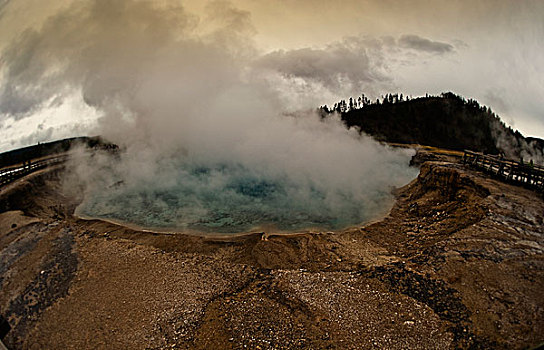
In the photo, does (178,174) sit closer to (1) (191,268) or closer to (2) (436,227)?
(1) (191,268)

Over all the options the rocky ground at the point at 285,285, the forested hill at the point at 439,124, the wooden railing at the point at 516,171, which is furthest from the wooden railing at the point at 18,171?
the forested hill at the point at 439,124

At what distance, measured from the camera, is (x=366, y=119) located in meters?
73.8

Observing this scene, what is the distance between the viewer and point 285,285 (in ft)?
24.5

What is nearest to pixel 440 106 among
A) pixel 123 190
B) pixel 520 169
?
pixel 520 169

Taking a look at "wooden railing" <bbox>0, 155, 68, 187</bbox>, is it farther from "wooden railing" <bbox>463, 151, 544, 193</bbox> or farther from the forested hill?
the forested hill

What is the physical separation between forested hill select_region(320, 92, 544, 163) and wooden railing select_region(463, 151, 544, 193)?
167 feet

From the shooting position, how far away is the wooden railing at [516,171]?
11844mm

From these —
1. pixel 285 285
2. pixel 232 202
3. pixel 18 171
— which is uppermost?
pixel 18 171

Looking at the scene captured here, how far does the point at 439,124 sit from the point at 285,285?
82.2m

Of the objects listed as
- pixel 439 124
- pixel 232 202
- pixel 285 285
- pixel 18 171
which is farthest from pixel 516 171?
pixel 439 124

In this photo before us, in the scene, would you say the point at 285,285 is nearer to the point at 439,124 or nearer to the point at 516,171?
the point at 516,171

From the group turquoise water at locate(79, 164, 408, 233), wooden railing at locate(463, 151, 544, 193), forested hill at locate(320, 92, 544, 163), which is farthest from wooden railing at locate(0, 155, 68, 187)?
forested hill at locate(320, 92, 544, 163)

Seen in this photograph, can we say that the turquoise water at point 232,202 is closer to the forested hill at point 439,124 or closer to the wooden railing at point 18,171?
the wooden railing at point 18,171

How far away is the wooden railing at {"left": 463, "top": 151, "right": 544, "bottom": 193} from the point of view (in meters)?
11.8
